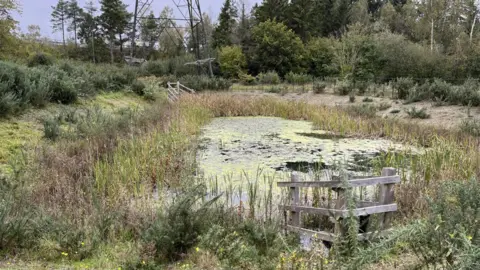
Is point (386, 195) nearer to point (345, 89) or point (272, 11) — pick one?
point (345, 89)

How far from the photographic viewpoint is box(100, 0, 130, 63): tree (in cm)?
3762

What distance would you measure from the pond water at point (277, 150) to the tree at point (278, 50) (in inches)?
701

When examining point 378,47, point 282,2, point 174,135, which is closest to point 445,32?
point 378,47

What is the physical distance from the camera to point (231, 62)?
27.9 meters

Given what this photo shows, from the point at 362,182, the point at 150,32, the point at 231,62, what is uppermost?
the point at 150,32

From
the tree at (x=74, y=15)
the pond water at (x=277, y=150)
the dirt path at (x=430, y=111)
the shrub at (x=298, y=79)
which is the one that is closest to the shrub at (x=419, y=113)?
the dirt path at (x=430, y=111)

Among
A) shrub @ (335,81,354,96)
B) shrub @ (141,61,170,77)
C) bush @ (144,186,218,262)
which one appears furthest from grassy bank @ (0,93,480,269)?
shrub @ (141,61,170,77)

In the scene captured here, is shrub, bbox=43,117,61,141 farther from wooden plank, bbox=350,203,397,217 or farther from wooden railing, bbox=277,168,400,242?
wooden plank, bbox=350,203,397,217

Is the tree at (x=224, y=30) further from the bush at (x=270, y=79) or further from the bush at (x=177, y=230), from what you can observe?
the bush at (x=177, y=230)

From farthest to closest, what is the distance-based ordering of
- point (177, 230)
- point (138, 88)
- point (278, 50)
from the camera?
point (278, 50), point (138, 88), point (177, 230)

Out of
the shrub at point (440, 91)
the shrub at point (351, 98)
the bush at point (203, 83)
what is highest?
the bush at point (203, 83)

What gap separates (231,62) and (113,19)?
16757 millimetres

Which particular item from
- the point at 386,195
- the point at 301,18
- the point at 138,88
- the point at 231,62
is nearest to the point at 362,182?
the point at 386,195

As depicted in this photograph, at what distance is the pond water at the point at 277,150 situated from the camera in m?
6.21
